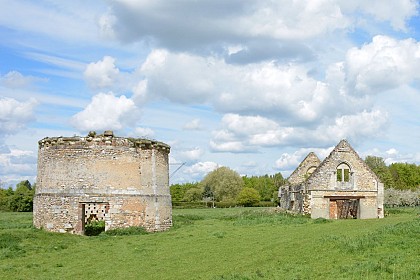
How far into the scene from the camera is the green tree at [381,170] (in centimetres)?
7968

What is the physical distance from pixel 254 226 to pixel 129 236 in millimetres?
6842

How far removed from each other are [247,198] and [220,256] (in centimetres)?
7087

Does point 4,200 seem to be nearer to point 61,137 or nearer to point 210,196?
point 210,196

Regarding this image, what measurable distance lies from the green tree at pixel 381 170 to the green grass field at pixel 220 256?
6082 cm

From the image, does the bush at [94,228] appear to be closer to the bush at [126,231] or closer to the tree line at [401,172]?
the bush at [126,231]

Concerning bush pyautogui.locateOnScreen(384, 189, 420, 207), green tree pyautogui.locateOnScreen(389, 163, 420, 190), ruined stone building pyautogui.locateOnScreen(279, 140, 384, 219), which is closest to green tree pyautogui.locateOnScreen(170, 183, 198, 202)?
green tree pyautogui.locateOnScreen(389, 163, 420, 190)

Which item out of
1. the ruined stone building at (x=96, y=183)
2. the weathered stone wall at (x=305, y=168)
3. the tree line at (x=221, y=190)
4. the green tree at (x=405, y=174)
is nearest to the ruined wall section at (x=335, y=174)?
the weathered stone wall at (x=305, y=168)

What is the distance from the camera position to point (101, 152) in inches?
1032

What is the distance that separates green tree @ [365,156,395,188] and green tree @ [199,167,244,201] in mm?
25541

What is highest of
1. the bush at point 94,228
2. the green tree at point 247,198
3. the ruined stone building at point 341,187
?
the ruined stone building at point 341,187

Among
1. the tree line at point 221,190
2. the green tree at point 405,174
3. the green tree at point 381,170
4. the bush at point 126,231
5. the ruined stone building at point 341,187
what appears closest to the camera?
the bush at point 126,231

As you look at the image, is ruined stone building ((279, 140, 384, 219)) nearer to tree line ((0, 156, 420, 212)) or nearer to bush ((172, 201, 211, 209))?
tree line ((0, 156, 420, 212))

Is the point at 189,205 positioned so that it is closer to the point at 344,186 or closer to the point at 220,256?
the point at 344,186

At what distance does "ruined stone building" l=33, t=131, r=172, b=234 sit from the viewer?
25.9 metres
